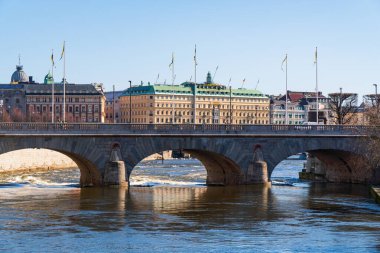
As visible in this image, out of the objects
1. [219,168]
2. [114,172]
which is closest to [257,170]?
[219,168]

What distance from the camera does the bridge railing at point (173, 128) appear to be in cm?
7719

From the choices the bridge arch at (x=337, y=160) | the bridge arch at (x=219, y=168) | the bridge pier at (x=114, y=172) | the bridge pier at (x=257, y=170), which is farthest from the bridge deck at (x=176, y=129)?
the bridge arch at (x=219, y=168)

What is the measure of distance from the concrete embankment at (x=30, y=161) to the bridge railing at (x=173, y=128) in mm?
25564

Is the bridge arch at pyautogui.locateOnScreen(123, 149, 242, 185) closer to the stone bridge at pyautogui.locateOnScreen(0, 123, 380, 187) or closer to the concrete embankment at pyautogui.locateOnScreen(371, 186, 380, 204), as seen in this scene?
the stone bridge at pyautogui.locateOnScreen(0, 123, 380, 187)

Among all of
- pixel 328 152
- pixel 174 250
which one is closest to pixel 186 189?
pixel 328 152

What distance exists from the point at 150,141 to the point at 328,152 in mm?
20442

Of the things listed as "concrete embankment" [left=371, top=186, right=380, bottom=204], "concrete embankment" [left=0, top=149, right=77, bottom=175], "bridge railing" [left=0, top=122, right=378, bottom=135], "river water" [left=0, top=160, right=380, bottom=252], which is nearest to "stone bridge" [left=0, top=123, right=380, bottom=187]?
"bridge railing" [left=0, top=122, right=378, bottom=135]

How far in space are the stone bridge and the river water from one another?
8.52ft

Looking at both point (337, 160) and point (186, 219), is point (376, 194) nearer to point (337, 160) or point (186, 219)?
point (186, 219)

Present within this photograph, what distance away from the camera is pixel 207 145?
8381 centimetres

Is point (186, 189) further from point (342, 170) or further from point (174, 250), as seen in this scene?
point (174, 250)

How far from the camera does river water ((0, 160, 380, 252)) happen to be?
47287mm

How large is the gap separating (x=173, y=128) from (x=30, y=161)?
115ft

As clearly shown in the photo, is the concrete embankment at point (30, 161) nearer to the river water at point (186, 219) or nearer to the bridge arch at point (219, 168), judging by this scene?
the river water at point (186, 219)
